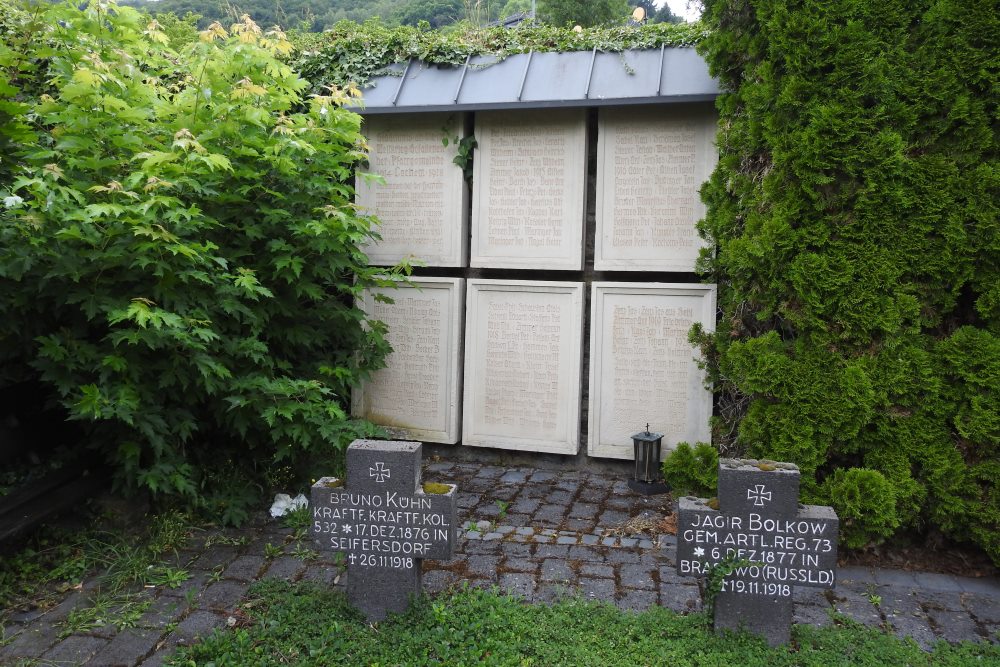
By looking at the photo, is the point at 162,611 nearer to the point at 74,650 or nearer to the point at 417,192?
the point at 74,650

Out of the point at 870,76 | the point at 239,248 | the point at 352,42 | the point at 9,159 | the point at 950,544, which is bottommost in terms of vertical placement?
the point at 950,544

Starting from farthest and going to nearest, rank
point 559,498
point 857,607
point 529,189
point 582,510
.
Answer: point 529,189
point 559,498
point 582,510
point 857,607

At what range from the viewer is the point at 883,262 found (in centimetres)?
414

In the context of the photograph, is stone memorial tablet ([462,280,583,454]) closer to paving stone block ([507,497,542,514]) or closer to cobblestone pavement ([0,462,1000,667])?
paving stone block ([507,497,542,514])

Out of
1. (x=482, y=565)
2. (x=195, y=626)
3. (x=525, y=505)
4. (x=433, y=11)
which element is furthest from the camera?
(x=433, y=11)

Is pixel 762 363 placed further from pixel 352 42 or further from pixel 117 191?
pixel 352 42

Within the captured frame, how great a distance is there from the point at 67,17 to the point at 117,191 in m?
1.13

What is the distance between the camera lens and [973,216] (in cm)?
400

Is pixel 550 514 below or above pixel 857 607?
above

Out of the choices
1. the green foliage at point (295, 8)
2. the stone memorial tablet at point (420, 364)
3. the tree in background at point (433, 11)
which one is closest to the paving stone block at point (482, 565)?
the stone memorial tablet at point (420, 364)

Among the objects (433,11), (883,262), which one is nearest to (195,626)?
(883,262)

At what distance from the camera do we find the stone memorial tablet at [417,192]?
249 inches

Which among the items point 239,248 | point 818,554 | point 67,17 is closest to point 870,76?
point 818,554

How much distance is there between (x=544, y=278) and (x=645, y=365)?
1141 mm
